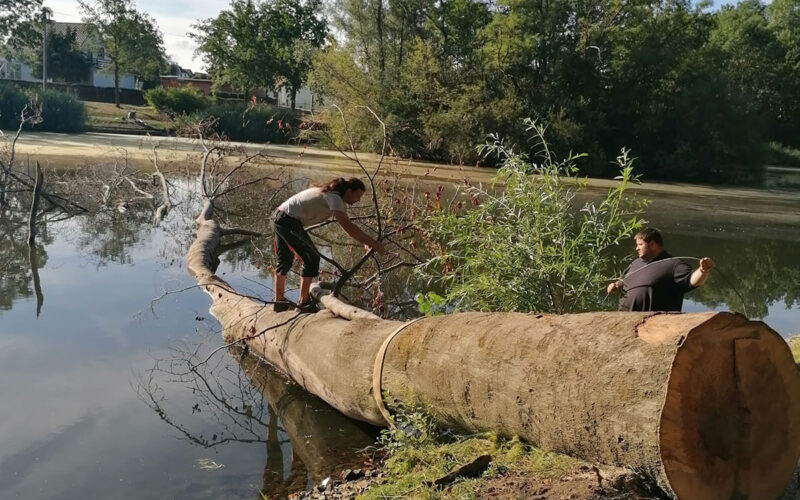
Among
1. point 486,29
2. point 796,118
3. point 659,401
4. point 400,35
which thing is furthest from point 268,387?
point 796,118

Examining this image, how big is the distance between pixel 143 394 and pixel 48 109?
36.4m

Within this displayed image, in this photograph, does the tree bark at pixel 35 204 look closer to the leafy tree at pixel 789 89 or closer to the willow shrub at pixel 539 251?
the willow shrub at pixel 539 251

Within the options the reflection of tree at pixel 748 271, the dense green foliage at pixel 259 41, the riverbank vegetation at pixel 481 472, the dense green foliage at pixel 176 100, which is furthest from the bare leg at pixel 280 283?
the dense green foliage at pixel 259 41

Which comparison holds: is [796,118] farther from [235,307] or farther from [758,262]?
[235,307]

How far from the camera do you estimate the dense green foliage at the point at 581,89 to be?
3503 cm

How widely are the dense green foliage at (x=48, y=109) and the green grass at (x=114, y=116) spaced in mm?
2810

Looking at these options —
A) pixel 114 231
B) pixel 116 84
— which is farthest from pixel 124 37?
pixel 114 231

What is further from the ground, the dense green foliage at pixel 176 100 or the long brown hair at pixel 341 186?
the dense green foliage at pixel 176 100

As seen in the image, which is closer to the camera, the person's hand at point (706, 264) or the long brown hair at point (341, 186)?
the person's hand at point (706, 264)

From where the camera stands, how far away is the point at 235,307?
7496 mm

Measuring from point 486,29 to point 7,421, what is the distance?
35.9 m

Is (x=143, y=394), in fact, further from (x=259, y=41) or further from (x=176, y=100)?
(x=259, y=41)

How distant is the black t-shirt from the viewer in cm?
508

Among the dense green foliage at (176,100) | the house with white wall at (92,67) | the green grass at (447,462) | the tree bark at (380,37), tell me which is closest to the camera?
the green grass at (447,462)
